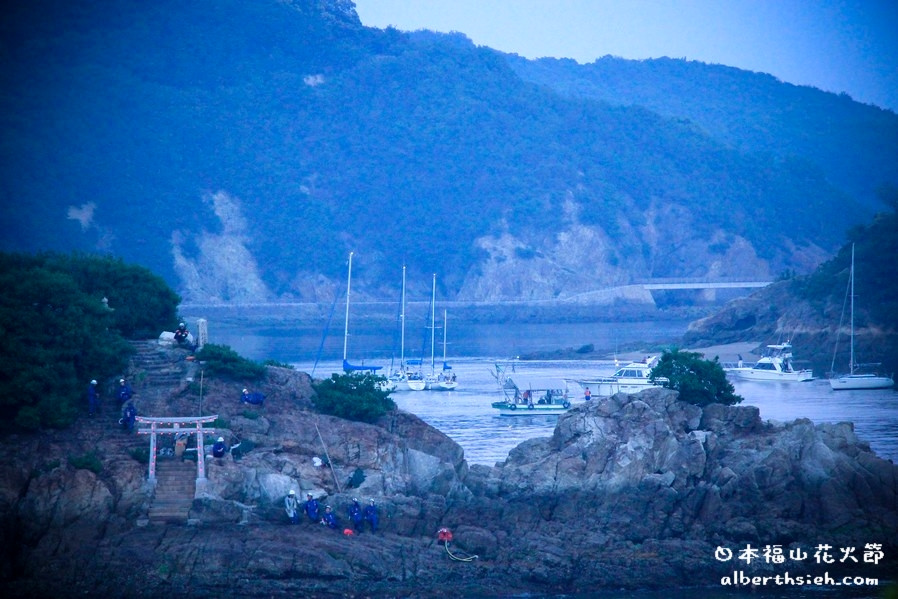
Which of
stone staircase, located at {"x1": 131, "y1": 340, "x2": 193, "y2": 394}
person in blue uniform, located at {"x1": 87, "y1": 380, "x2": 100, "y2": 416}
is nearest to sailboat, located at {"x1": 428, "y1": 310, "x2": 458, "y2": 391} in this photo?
stone staircase, located at {"x1": 131, "y1": 340, "x2": 193, "y2": 394}

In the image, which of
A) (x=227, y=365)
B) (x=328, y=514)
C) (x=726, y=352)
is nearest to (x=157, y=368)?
(x=227, y=365)

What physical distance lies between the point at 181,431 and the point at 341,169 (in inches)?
4625

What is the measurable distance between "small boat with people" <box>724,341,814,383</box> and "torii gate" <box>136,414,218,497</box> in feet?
122

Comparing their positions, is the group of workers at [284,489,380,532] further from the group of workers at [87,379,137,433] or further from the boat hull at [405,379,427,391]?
the boat hull at [405,379,427,391]

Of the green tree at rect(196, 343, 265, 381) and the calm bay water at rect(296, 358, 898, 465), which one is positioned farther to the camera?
the calm bay water at rect(296, 358, 898, 465)

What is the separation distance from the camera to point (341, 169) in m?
140

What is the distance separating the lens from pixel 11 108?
126m

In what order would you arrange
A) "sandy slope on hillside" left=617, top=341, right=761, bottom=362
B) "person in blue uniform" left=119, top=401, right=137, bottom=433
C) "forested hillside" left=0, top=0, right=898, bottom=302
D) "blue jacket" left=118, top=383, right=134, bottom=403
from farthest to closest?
"forested hillside" left=0, top=0, right=898, bottom=302 → "sandy slope on hillside" left=617, top=341, right=761, bottom=362 → "blue jacket" left=118, top=383, right=134, bottom=403 → "person in blue uniform" left=119, top=401, right=137, bottom=433

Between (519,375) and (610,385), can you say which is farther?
(519,375)

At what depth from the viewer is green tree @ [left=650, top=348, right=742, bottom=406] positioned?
2981 centimetres

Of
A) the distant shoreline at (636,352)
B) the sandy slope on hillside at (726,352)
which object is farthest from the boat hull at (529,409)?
the distant shoreline at (636,352)

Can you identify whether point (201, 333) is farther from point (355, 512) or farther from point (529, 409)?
point (529, 409)

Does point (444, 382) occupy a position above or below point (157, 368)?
below

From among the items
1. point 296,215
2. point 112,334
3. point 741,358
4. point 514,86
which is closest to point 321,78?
point 514,86
